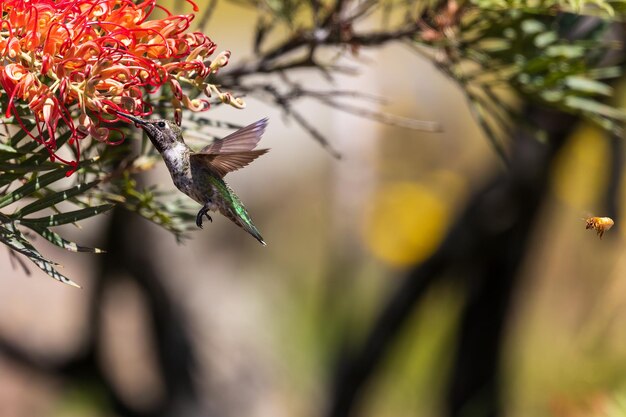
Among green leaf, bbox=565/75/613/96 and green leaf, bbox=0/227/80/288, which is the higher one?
green leaf, bbox=0/227/80/288

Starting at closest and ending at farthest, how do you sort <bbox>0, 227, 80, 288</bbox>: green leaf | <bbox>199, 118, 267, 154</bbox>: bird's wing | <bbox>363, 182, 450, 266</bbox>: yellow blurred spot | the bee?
<bbox>0, 227, 80, 288</bbox>: green leaf < <bbox>199, 118, 267, 154</bbox>: bird's wing < the bee < <bbox>363, 182, 450, 266</bbox>: yellow blurred spot

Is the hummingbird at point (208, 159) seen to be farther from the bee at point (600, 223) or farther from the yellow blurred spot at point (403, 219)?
the yellow blurred spot at point (403, 219)

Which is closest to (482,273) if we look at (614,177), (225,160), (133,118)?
(614,177)

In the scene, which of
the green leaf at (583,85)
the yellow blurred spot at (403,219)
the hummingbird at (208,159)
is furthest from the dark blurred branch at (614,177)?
the yellow blurred spot at (403,219)

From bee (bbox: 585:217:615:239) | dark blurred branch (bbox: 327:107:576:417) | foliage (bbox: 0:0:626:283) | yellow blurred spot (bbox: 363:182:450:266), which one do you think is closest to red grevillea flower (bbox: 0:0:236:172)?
foliage (bbox: 0:0:626:283)

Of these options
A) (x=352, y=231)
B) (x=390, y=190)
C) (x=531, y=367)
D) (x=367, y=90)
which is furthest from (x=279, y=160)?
(x=531, y=367)

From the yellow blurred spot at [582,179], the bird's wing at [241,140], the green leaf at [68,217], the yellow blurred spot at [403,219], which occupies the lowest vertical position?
the yellow blurred spot at [403,219]

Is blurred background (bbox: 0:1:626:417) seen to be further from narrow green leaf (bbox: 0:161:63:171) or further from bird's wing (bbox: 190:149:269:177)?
narrow green leaf (bbox: 0:161:63:171)
